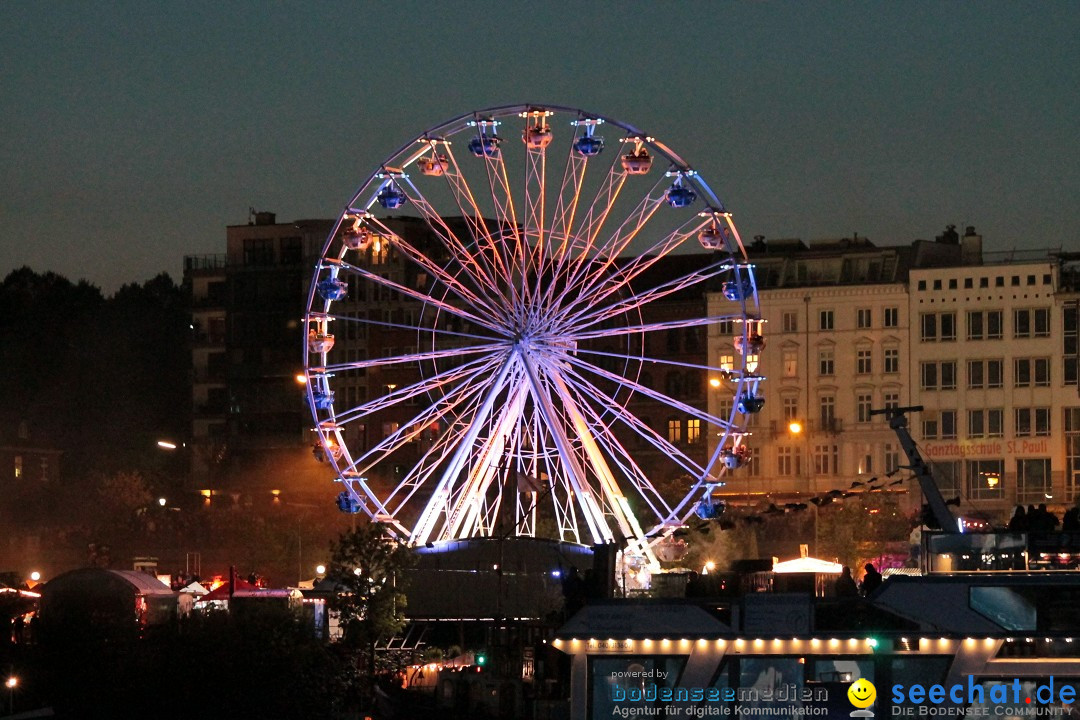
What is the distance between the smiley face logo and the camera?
4516 centimetres

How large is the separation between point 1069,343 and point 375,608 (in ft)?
161

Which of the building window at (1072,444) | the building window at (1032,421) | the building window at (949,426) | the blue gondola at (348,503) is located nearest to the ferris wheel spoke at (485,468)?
the blue gondola at (348,503)

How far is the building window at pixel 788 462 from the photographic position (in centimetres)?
11019

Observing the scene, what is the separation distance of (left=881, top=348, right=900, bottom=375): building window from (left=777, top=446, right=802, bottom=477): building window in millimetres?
5774

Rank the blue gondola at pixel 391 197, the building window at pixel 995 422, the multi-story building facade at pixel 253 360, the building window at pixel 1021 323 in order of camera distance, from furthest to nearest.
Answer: the multi-story building facade at pixel 253 360 → the building window at pixel 995 422 → the building window at pixel 1021 323 → the blue gondola at pixel 391 197

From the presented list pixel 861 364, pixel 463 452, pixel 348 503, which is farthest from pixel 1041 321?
pixel 348 503

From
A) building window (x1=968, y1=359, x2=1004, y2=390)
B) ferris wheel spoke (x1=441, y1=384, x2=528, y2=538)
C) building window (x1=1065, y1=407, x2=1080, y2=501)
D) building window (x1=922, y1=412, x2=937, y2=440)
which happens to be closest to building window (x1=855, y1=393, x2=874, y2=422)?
building window (x1=922, y1=412, x2=937, y2=440)

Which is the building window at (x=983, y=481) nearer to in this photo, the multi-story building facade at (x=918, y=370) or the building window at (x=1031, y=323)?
the multi-story building facade at (x=918, y=370)

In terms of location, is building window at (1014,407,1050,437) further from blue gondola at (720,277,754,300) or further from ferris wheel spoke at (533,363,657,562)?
blue gondola at (720,277,754,300)

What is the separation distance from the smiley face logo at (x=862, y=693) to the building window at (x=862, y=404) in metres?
64.7

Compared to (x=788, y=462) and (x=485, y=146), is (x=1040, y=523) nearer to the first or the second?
(x=485, y=146)

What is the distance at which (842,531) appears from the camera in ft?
325

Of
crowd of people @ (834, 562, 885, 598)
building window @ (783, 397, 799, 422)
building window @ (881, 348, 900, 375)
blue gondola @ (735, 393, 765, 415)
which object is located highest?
building window @ (881, 348, 900, 375)

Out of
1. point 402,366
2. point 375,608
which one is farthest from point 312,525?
point 375,608
